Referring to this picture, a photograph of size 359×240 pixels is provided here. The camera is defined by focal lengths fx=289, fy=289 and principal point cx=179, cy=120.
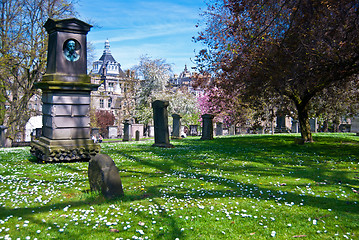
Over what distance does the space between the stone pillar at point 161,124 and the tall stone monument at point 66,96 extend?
5.91 meters

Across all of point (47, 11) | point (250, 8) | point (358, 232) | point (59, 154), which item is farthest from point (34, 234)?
point (47, 11)

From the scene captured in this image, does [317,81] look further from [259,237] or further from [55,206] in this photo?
[55,206]

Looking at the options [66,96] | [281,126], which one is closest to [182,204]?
[66,96]

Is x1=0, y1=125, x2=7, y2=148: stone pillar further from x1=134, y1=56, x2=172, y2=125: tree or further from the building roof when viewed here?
the building roof

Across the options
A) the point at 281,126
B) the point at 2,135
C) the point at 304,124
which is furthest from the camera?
the point at 281,126

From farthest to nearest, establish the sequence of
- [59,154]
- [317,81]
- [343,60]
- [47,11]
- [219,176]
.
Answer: [47,11]
[317,81]
[343,60]
[59,154]
[219,176]

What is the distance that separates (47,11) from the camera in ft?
78.9

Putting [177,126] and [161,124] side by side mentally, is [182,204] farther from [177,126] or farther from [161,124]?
[177,126]

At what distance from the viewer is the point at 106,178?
5.63 meters

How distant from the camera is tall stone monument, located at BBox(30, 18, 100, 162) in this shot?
9625 millimetres

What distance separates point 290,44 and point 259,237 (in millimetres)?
9664

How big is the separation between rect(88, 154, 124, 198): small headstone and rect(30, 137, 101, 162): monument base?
4.25m

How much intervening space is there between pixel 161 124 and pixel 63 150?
22.9ft

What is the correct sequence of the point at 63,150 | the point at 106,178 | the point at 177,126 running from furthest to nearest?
the point at 177,126 → the point at 63,150 → the point at 106,178
